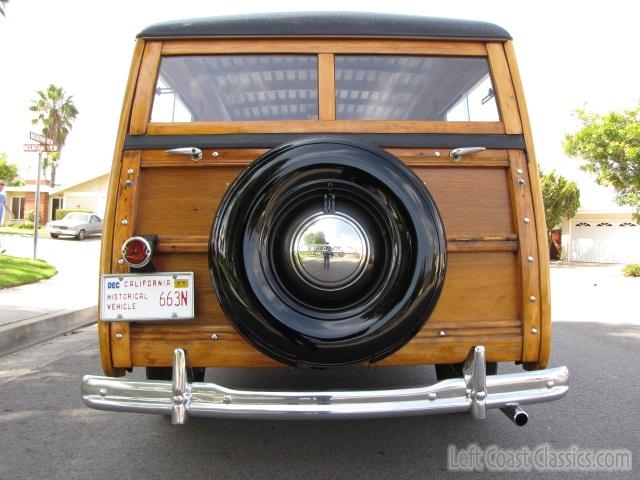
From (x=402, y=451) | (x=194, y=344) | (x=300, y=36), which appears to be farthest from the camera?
(x=402, y=451)

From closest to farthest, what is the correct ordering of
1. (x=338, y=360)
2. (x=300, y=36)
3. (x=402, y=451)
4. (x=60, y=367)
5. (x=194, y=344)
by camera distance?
(x=338, y=360) < (x=194, y=344) < (x=300, y=36) < (x=402, y=451) < (x=60, y=367)

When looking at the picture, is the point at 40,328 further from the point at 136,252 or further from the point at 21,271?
the point at 21,271

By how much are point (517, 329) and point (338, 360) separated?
94 cm

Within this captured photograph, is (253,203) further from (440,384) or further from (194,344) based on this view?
(440,384)

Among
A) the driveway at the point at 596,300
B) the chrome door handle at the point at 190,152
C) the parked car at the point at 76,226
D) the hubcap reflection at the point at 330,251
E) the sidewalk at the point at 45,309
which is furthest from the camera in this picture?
the parked car at the point at 76,226

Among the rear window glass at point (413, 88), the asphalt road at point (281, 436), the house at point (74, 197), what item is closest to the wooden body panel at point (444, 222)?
the rear window glass at point (413, 88)

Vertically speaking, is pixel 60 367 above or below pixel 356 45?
below

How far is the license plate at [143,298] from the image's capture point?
2305 millimetres

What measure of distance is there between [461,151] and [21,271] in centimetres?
1050

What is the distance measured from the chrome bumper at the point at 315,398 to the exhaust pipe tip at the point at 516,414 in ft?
0.10

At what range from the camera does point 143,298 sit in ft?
7.59

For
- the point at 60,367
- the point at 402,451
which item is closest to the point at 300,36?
the point at 402,451

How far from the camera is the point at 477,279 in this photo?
7.95ft

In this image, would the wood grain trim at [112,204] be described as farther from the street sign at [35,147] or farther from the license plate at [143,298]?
the street sign at [35,147]
